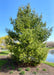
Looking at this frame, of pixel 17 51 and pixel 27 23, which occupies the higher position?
pixel 27 23

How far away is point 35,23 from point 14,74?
5352 millimetres

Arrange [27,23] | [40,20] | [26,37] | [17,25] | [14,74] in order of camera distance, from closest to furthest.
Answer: [14,74] → [26,37] → [17,25] → [27,23] → [40,20]

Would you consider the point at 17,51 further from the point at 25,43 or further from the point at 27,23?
the point at 27,23

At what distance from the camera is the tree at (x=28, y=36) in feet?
20.3

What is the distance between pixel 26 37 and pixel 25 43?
34.6 inches

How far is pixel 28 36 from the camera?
20.0 ft

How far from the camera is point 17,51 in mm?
6176

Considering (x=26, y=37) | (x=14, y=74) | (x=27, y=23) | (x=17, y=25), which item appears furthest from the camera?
(x=27, y=23)

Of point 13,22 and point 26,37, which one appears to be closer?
point 26,37

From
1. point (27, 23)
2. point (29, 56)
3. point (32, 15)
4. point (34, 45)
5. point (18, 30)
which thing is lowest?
point (29, 56)

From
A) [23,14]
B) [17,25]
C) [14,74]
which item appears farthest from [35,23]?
[14,74]

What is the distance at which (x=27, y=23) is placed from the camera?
7.02 m

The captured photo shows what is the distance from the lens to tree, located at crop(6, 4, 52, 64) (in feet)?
20.3

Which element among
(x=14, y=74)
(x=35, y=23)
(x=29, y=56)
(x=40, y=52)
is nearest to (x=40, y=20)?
(x=35, y=23)
